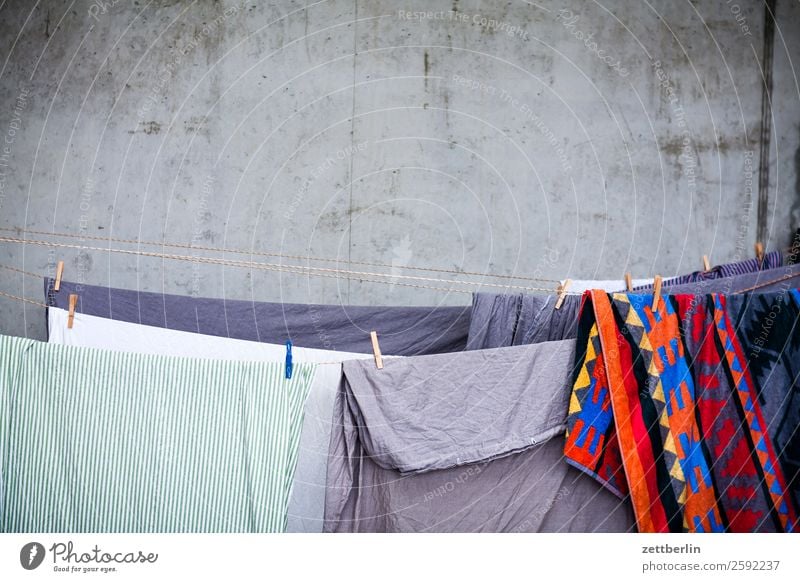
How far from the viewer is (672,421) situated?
8.52 ft

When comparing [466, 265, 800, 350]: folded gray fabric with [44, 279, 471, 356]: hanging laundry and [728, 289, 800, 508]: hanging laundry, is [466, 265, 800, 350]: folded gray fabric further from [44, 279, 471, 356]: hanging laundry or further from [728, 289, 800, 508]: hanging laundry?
[728, 289, 800, 508]: hanging laundry

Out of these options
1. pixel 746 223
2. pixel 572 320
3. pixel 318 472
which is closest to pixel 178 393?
pixel 318 472

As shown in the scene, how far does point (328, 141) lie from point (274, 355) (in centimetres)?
204

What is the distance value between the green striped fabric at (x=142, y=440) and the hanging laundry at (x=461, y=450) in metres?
0.18

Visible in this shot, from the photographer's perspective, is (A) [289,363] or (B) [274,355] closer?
(A) [289,363]

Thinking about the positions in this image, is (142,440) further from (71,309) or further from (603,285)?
(603,285)

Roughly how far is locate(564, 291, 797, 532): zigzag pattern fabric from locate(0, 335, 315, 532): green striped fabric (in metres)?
0.88

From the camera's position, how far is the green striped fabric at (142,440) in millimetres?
2422

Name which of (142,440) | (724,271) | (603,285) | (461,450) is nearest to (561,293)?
(461,450)

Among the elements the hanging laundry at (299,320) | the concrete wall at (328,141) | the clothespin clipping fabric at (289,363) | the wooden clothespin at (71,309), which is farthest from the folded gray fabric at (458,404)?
the concrete wall at (328,141)

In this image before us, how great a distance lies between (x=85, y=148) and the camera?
4.52 meters

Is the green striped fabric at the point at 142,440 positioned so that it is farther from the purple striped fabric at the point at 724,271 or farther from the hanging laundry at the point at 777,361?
the purple striped fabric at the point at 724,271
